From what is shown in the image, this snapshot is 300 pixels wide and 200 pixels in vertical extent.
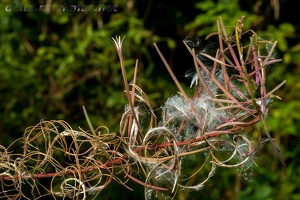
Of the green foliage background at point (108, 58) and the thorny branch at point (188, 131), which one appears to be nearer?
the thorny branch at point (188, 131)

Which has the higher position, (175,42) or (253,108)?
(253,108)

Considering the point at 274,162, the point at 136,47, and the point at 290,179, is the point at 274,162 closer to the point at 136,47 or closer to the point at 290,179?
the point at 290,179

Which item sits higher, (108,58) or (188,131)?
(188,131)

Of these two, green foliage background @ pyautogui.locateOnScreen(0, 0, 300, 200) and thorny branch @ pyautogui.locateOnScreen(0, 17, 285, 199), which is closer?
thorny branch @ pyautogui.locateOnScreen(0, 17, 285, 199)

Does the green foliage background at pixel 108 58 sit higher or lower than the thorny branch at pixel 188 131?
lower

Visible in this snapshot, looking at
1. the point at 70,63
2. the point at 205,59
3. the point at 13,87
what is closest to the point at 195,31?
the point at 70,63

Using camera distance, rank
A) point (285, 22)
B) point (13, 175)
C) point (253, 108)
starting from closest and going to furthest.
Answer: point (253, 108) → point (13, 175) → point (285, 22)

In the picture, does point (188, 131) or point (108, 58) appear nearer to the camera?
point (188, 131)

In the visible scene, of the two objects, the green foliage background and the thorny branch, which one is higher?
the thorny branch
